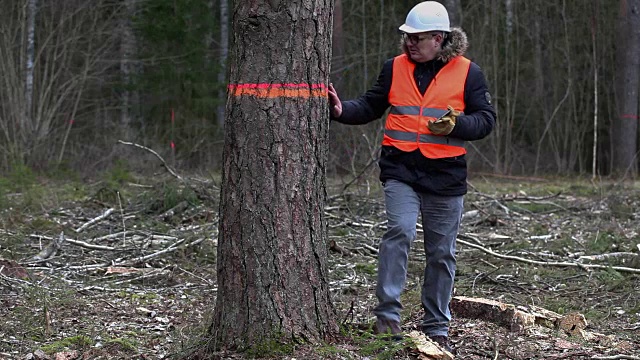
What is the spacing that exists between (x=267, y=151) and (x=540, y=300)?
10.4 ft

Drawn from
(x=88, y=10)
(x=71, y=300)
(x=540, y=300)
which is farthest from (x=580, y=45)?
(x=71, y=300)

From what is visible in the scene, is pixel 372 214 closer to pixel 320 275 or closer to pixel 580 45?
pixel 320 275

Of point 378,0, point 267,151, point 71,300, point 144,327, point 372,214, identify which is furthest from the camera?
point 378,0

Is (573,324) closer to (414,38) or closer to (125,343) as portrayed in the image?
(414,38)

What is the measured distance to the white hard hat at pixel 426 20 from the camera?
4848 mm

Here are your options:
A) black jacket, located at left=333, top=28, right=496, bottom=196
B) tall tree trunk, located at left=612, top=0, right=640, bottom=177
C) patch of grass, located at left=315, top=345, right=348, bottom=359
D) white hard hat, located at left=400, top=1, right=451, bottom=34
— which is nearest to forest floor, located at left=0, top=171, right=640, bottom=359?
patch of grass, located at left=315, top=345, right=348, bottom=359

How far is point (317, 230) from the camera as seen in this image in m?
4.48

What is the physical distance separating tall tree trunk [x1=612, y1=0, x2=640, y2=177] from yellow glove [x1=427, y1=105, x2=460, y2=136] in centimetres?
1622

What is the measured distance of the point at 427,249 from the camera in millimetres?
5031

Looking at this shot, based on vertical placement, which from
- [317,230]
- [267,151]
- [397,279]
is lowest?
[397,279]

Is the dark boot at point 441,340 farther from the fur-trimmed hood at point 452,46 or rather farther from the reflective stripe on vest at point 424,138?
the fur-trimmed hood at point 452,46

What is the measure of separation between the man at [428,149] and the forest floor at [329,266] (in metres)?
0.27

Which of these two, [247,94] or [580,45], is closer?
[247,94]

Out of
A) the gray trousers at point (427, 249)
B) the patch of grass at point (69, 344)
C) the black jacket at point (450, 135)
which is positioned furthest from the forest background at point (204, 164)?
the black jacket at point (450, 135)
